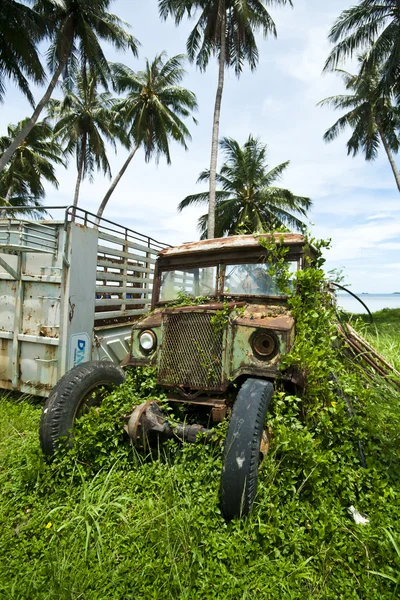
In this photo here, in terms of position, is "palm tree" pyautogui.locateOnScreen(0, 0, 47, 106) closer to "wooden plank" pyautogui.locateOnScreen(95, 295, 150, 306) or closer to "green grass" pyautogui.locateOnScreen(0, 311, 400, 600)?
"wooden plank" pyautogui.locateOnScreen(95, 295, 150, 306)

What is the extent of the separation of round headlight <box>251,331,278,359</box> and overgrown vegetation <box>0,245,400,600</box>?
197 mm

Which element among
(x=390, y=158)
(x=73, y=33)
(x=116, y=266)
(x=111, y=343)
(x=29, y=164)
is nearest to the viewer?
(x=111, y=343)

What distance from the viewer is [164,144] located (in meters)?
17.5

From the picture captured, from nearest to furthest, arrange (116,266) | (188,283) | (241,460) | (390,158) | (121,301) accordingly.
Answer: (241,460), (188,283), (116,266), (121,301), (390,158)

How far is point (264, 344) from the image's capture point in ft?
9.17

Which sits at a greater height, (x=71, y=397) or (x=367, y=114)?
(x=367, y=114)

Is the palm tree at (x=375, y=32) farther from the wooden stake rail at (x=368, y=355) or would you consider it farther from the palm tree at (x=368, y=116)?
the wooden stake rail at (x=368, y=355)

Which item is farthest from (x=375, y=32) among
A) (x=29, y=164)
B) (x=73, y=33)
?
(x=29, y=164)

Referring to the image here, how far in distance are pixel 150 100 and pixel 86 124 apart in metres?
3.76

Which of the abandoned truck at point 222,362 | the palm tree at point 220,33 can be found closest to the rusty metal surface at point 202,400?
the abandoned truck at point 222,362

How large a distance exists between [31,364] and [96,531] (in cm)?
279

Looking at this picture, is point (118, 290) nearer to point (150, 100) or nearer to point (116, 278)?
point (116, 278)

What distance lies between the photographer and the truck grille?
2764 mm

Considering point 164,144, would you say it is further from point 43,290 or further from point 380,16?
point 43,290
